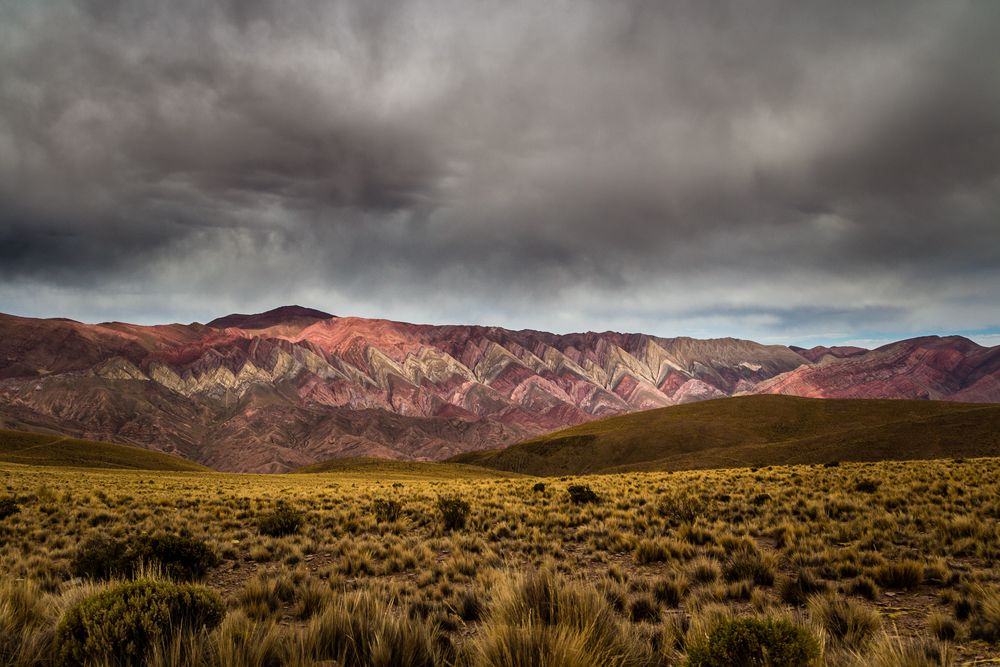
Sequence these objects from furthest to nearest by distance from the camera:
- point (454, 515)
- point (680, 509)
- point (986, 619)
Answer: point (454, 515)
point (680, 509)
point (986, 619)

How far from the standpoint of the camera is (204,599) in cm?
613

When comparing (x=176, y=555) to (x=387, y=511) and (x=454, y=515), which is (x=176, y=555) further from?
(x=387, y=511)

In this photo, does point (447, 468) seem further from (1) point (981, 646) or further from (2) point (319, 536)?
(1) point (981, 646)

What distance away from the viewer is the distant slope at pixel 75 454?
310 feet

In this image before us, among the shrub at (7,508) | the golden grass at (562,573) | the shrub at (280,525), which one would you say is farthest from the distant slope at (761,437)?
the shrub at (7,508)

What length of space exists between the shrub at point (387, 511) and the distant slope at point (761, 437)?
7694 centimetres

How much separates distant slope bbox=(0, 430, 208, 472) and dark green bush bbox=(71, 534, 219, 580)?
99247mm

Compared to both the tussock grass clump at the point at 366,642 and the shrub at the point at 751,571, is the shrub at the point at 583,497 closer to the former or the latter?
the shrub at the point at 751,571

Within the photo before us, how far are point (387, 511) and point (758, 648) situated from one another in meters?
17.3

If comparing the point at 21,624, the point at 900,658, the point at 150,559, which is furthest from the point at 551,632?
the point at 150,559

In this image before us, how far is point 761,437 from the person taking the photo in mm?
125312

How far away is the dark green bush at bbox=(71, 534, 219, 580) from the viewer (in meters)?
9.65

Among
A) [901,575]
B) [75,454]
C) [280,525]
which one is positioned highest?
[901,575]

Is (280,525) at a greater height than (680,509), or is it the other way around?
(680,509)
